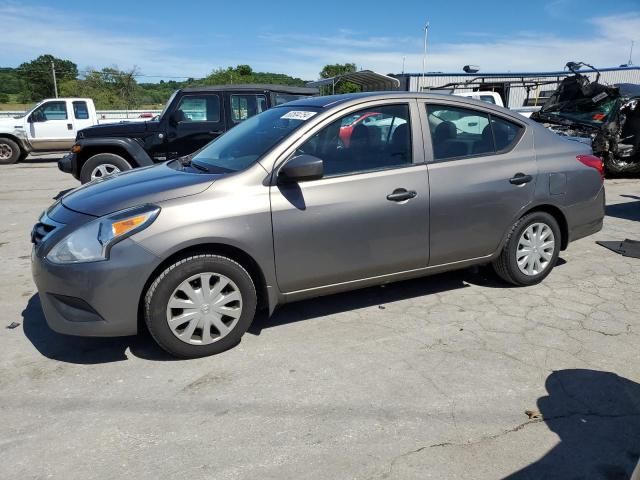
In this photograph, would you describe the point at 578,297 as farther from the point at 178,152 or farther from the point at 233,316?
the point at 178,152

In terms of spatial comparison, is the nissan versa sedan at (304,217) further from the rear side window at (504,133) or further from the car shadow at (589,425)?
the car shadow at (589,425)

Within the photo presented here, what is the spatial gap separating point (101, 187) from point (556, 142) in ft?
12.6

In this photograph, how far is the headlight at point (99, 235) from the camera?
309 centimetres

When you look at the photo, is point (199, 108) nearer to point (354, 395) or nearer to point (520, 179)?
point (520, 179)

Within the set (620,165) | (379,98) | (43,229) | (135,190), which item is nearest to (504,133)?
(379,98)

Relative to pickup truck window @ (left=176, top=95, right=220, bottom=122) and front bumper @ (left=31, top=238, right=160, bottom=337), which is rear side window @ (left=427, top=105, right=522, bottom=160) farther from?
pickup truck window @ (left=176, top=95, right=220, bottom=122)

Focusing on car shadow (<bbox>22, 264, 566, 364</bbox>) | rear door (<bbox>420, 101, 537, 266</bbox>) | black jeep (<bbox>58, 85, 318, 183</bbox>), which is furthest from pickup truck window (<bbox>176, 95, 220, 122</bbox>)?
rear door (<bbox>420, 101, 537, 266</bbox>)

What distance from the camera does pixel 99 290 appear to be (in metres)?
3.07

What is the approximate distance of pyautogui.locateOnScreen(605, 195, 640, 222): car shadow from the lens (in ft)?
24.4

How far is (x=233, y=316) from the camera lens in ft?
11.1

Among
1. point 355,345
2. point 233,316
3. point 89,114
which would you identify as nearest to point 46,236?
point 233,316

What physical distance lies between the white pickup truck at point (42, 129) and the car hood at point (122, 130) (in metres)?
7.76

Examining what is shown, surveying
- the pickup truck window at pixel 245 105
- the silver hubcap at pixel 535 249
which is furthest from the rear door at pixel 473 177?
the pickup truck window at pixel 245 105

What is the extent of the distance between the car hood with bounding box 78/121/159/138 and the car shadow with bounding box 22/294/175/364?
5.13 metres
